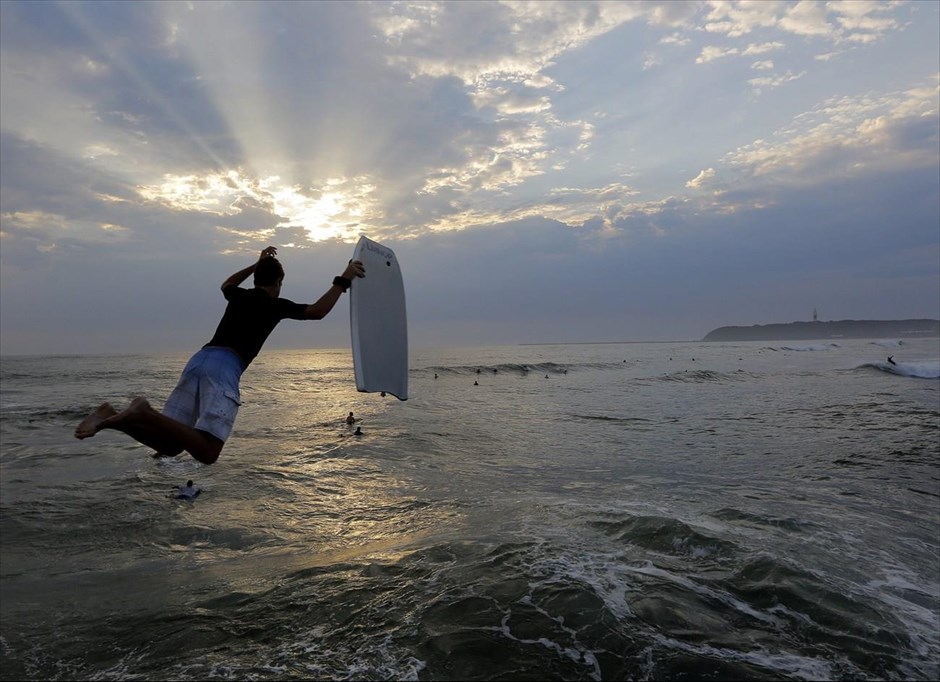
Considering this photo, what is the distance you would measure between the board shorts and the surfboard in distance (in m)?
2.28

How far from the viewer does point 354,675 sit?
498 cm

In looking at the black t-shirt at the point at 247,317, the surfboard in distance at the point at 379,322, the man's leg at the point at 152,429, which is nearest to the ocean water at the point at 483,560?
the man's leg at the point at 152,429

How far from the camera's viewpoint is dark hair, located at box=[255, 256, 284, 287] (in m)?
5.31

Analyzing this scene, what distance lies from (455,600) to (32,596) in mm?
6084

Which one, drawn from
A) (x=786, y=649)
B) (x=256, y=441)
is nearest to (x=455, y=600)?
(x=786, y=649)

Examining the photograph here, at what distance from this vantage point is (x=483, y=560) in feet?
25.1

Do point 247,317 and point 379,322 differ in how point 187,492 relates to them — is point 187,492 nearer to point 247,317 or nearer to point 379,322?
point 379,322

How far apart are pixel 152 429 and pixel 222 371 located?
2.58 feet

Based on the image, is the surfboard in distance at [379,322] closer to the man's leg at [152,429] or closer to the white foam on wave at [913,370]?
the man's leg at [152,429]

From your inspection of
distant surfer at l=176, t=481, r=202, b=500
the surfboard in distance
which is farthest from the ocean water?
the surfboard in distance

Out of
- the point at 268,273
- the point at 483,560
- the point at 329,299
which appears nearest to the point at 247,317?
the point at 268,273

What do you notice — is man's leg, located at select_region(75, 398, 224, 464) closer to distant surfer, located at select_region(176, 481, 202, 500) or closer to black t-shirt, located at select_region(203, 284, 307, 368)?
black t-shirt, located at select_region(203, 284, 307, 368)

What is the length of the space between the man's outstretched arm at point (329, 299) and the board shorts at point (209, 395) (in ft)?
2.89

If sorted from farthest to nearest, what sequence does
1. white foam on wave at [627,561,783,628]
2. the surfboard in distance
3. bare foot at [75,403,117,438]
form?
the surfboard in distance → white foam on wave at [627,561,783,628] → bare foot at [75,403,117,438]
